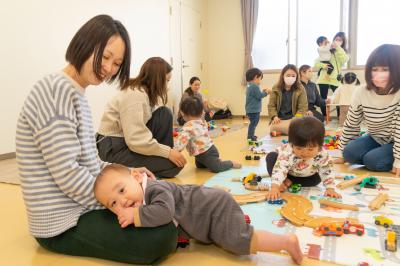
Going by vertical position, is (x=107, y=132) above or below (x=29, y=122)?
below

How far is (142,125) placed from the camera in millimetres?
2209

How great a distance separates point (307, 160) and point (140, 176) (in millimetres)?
961

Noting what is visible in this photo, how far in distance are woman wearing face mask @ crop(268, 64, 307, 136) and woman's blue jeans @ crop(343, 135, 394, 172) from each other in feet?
4.65

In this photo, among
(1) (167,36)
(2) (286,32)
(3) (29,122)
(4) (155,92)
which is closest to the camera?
(3) (29,122)

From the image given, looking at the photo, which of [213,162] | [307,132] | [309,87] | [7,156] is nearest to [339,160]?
[213,162]

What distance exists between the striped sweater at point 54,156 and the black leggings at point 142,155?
1.02 metres

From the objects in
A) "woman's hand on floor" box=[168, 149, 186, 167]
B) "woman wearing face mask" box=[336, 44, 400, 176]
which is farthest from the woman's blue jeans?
"woman's hand on floor" box=[168, 149, 186, 167]

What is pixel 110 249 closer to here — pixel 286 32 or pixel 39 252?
pixel 39 252

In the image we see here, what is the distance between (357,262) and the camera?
120 centimetres

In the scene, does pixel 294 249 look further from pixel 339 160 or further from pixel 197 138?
pixel 339 160

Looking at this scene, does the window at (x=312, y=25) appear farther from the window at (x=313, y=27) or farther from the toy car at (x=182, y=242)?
the toy car at (x=182, y=242)

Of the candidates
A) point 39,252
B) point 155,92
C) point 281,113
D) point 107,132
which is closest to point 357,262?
point 39,252

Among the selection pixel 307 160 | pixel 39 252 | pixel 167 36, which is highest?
pixel 167 36

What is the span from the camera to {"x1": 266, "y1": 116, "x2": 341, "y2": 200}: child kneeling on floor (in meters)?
1.75
